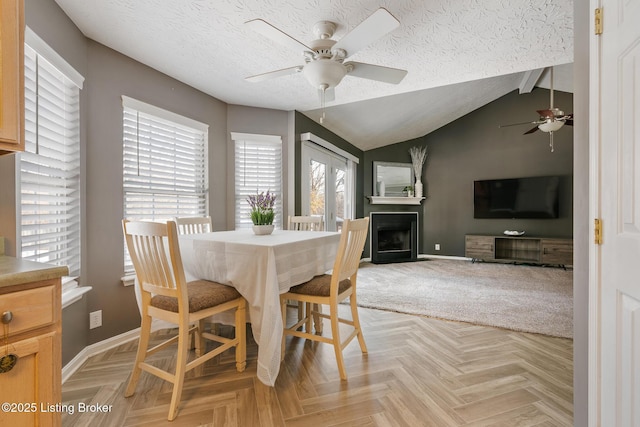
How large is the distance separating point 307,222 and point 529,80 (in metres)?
5.28

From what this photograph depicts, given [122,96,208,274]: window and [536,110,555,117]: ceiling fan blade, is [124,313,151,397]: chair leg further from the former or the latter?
[536,110,555,117]: ceiling fan blade

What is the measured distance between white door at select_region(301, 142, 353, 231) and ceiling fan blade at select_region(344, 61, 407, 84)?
2171 millimetres

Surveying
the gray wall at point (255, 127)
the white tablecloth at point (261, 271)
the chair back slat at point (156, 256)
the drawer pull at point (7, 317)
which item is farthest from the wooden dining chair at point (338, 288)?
the gray wall at point (255, 127)

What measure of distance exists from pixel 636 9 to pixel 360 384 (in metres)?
2.08

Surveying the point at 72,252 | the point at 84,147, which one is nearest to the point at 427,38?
the point at 84,147

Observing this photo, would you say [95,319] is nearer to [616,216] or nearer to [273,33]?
[273,33]

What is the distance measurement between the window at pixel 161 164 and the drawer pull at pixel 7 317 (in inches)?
73.1

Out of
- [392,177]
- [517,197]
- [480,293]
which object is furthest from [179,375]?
[517,197]

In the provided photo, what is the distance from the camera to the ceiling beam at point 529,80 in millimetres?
5198

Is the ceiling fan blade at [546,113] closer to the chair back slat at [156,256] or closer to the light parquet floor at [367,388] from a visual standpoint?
the light parquet floor at [367,388]

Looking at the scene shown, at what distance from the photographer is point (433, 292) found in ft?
13.0

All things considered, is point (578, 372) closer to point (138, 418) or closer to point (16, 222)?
point (138, 418)

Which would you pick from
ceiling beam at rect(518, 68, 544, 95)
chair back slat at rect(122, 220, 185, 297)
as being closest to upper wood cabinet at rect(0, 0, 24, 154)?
chair back slat at rect(122, 220, 185, 297)

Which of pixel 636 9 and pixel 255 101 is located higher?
pixel 255 101
